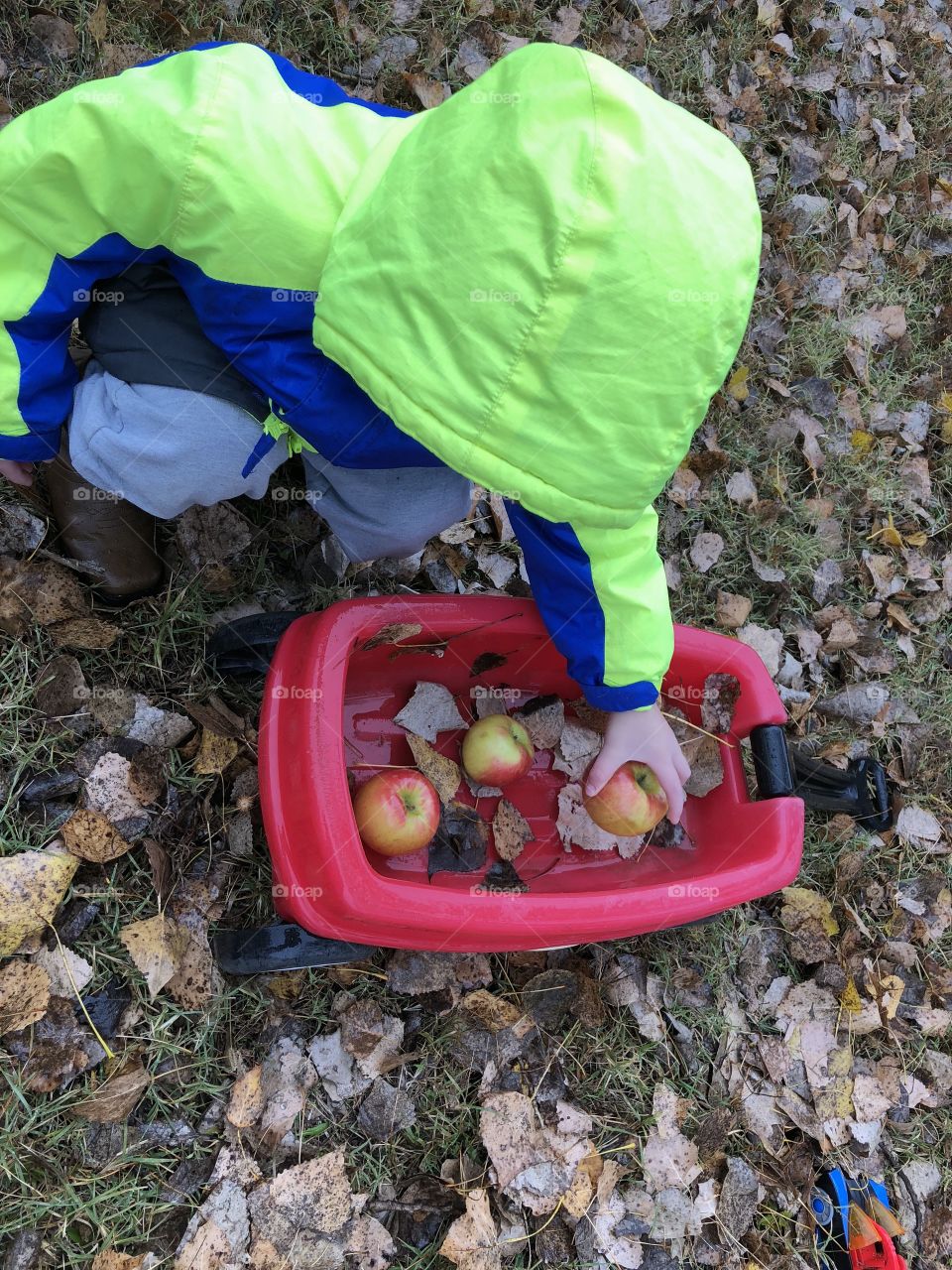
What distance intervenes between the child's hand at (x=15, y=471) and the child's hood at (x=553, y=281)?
765 millimetres

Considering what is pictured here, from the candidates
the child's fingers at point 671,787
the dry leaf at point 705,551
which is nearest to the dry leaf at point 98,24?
the dry leaf at point 705,551

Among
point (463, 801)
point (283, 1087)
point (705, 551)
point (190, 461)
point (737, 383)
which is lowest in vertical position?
point (283, 1087)

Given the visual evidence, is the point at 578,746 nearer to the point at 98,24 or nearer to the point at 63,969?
the point at 63,969

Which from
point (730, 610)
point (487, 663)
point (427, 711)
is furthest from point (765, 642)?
point (427, 711)

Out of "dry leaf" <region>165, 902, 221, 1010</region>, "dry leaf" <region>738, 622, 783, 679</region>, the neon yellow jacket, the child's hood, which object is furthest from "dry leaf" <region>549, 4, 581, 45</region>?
"dry leaf" <region>165, 902, 221, 1010</region>

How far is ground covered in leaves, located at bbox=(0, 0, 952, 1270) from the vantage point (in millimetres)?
1811

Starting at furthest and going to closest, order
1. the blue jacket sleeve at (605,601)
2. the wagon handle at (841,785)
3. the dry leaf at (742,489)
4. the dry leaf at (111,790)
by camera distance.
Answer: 1. the dry leaf at (742,489)
2. the wagon handle at (841,785)
3. the dry leaf at (111,790)
4. the blue jacket sleeve at (605,601)

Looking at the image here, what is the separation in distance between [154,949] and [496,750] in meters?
0.80

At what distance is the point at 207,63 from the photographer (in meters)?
1.25

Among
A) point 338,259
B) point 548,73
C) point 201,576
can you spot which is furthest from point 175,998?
point 548,73

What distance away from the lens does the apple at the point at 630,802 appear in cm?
203

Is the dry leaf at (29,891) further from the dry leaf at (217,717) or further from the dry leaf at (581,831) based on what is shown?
the dry leaf at (581,831)

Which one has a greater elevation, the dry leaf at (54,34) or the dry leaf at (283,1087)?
the dry leaf at (54,34)

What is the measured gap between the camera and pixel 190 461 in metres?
1.62
